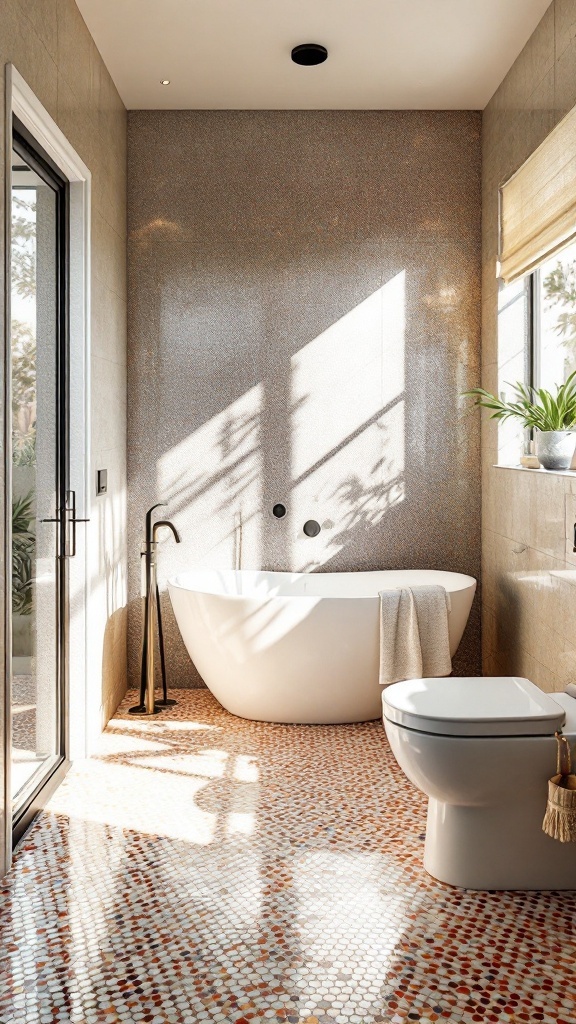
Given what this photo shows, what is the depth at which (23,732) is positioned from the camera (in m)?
2.76

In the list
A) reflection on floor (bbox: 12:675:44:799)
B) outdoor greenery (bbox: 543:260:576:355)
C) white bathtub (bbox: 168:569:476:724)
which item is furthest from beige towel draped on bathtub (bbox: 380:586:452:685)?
reflection on floor (bbox: 12:675:44:799)

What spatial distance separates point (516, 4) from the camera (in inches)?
126

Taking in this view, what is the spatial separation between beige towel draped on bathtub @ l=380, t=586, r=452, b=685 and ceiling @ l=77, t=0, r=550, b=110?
7.54 feet

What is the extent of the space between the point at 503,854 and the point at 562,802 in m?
0.31

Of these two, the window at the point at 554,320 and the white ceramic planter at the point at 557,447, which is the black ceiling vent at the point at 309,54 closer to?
the window at the point at 554,320

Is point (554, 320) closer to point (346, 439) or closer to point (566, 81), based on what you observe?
point (566, 81)

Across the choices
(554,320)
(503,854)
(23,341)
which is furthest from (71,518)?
(554,320)

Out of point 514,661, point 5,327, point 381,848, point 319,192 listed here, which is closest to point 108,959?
point 381,848

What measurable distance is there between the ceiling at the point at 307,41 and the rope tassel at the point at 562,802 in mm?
2755

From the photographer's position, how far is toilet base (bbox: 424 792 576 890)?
2.35m

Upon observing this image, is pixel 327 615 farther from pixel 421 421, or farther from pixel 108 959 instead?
pixel 108 959

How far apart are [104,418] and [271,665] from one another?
1.31 metres

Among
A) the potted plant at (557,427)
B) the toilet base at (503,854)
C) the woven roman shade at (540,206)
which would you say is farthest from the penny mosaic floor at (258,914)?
the woven roman shade at (540,206)

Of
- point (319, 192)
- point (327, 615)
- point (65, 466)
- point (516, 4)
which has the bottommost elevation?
point (327, 615)
